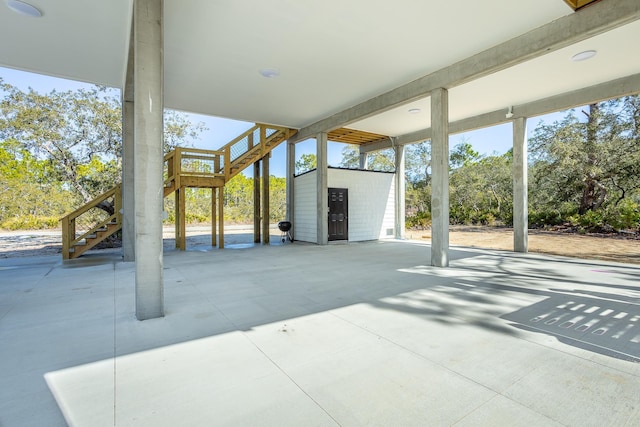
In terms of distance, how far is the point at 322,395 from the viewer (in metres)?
1.75

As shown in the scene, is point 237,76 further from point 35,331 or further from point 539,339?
point 539,339

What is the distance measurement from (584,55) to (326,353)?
667cm

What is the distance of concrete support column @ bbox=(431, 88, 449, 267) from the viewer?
5906mm

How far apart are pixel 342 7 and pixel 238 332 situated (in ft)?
14.1

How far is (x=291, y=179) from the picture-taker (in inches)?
434

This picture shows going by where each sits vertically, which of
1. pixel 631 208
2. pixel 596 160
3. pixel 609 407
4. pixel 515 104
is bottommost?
pixel 609 407

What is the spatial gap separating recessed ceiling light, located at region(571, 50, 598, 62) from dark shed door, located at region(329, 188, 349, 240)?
22.3ft

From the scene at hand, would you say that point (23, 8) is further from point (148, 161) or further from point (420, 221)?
point (420, 221)

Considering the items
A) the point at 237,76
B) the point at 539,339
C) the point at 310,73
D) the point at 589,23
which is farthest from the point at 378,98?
the point at 539,339

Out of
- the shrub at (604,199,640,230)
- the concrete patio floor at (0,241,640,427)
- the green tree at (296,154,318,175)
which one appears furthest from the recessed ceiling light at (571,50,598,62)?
the green tree at (296,154,318,175)

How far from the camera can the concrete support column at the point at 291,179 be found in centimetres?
1084

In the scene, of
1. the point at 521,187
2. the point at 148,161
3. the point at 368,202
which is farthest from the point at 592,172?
the point at 148,161

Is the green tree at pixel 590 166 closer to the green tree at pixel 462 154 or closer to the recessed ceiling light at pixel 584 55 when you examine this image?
the green tree at pixel 462 154

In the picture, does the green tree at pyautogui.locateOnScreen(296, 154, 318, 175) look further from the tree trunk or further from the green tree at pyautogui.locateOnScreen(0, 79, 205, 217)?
the tree trunk
